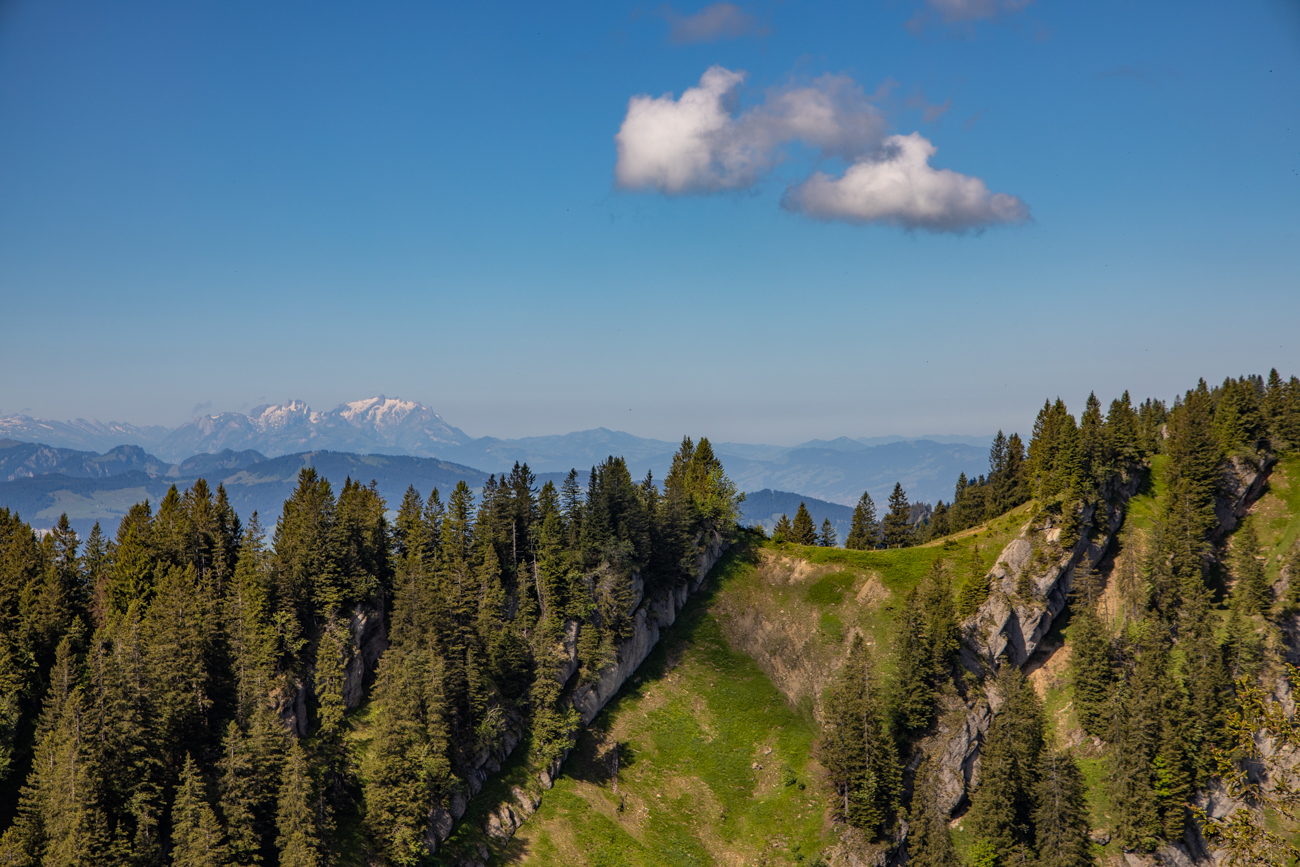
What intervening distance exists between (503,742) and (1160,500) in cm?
9932

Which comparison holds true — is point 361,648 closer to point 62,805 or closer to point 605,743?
point 605,743

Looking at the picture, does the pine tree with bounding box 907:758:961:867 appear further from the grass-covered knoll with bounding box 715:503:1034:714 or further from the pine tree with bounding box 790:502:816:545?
the pine tree with bounding box 790:502:816:545

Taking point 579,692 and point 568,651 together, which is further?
point 568,651

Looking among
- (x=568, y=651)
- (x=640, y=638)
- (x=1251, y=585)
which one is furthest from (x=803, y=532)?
(x=1251, y=585)

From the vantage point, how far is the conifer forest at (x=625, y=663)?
2515 inches

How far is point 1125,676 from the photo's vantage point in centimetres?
9519

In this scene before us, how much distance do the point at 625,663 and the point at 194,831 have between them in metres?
53.2

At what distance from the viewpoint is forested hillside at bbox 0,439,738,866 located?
6009 centimetres

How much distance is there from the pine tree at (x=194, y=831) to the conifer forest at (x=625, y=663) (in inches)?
8.4

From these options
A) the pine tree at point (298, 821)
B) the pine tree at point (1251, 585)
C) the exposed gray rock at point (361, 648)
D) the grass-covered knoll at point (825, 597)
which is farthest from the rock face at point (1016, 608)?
the pine tree at point (298, 821)

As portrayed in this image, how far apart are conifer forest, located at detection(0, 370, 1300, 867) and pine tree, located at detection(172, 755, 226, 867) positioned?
0.70ft

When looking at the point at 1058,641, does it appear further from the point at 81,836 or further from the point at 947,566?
the point at 81,836

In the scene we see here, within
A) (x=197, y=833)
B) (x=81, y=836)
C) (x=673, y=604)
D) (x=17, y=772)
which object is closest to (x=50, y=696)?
(x=17, y=772)

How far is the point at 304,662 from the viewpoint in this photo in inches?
3182
